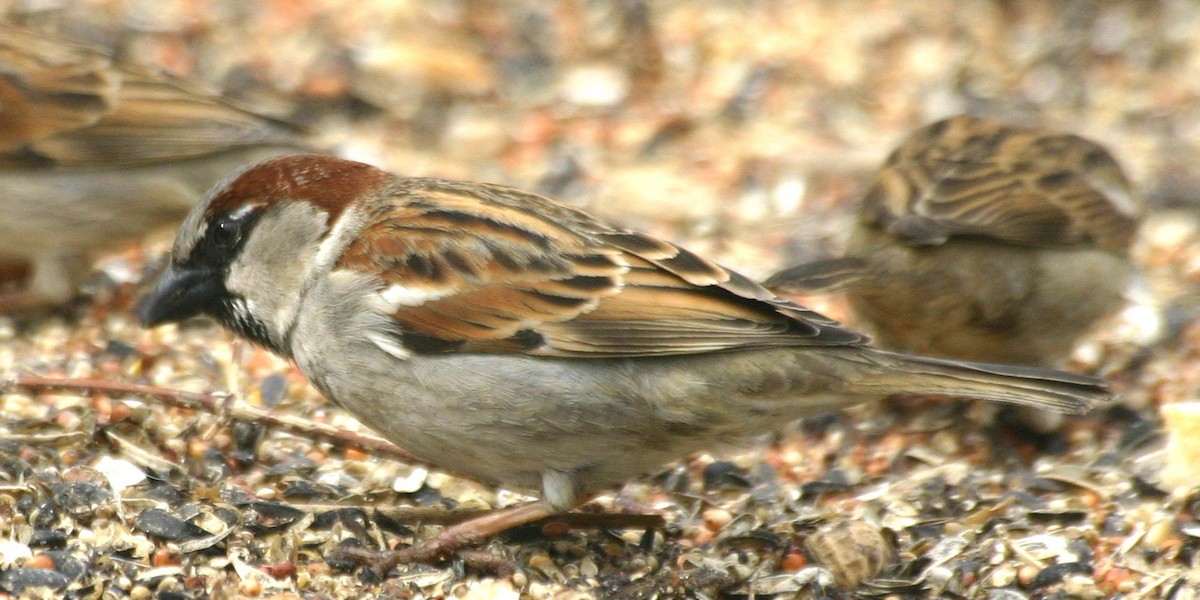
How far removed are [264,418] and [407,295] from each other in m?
0.57

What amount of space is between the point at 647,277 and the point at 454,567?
78 centimetres

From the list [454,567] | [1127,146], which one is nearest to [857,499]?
[454,567]

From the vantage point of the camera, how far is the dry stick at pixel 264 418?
381 centimetres

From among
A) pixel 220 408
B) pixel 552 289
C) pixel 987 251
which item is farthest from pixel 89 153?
pixel 987 251

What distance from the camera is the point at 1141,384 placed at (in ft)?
15.6

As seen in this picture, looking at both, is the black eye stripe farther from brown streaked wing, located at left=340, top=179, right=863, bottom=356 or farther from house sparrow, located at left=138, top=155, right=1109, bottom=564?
brown streaked wing, located at left=340, top=179, right=863, bottom=356

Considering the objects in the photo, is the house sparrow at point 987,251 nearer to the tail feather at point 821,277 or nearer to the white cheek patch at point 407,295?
the tail feather at point 821,277

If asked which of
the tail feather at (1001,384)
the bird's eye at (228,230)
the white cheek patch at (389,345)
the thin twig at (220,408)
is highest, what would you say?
the tail feather at (1001,384)

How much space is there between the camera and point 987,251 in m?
4.45

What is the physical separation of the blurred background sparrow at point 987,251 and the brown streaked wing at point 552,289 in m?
0.60

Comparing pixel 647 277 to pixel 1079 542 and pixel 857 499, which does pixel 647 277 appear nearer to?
pixel 857 499

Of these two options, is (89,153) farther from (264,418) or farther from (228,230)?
(264,418)

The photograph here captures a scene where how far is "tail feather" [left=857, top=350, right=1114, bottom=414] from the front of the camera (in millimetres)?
3508

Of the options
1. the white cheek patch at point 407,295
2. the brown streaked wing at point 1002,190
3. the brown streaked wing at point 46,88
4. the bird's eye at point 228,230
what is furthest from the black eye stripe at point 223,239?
the brown streaked wing at point 1002,190
